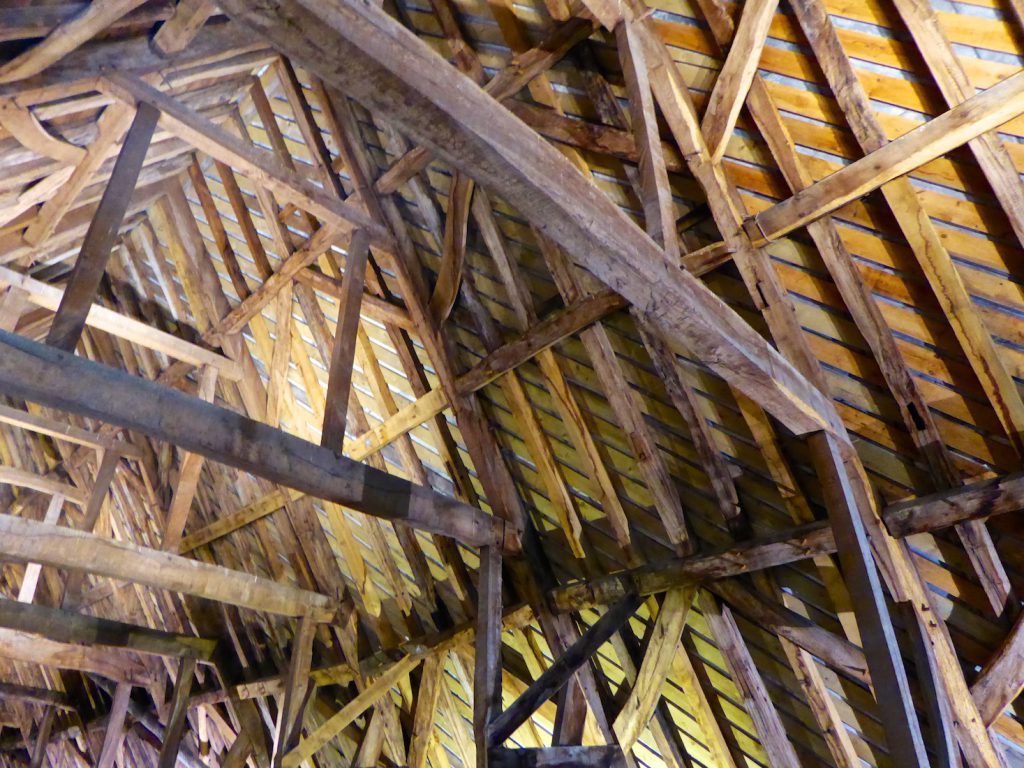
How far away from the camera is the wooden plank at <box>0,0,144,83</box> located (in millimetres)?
3232

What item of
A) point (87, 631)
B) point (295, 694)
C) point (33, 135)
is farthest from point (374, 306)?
point (87, 631)

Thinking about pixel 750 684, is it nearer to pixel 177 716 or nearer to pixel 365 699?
pixel 365 699

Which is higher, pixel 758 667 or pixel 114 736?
pixel 114 736

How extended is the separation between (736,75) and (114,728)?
8.36m

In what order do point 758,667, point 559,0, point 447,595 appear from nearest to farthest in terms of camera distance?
point 559,0 < point 758,667 < point 447,595

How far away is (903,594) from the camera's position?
348 centimetres

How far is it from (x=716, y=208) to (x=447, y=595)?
12.0 ft

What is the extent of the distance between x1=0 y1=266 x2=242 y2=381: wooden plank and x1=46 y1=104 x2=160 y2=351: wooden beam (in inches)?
65.9

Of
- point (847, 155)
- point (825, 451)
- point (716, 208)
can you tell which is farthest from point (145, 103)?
point (825, 451)

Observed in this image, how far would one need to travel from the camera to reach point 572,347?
15.2ft

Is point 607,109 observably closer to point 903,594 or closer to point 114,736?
point 903,594

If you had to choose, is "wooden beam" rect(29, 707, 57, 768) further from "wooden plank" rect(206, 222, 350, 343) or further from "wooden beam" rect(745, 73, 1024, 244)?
"wooden beam" rect(745, 73, 1024, 244)

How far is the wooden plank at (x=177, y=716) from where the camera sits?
666cm

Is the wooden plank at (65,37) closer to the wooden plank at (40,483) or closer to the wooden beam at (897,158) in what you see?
the wooden beam at (897,158)
